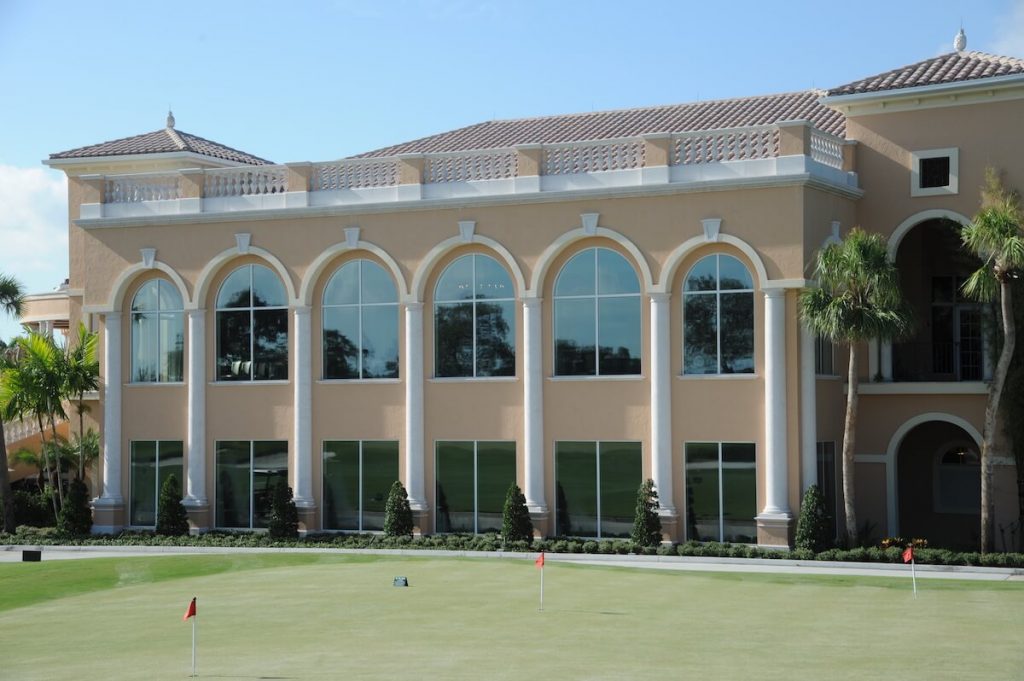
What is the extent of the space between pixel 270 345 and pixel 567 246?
9.05 m

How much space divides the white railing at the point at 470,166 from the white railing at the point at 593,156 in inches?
38.1

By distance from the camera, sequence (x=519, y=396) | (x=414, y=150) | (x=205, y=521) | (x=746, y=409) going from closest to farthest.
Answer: (x=746, y=409) < (x=519, y=396) < (x=205, y=521) < (x=414, y=150)

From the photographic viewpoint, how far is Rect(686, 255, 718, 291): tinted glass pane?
107 feet

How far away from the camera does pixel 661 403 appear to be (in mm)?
32625

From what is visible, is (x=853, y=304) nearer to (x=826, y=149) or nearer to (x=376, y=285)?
(x=826, y=149)

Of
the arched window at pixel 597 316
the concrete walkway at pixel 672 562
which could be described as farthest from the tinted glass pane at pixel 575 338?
the concrete walkway at pixel 672 562

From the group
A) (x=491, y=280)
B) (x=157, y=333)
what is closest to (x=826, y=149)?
(x=491, y=280)

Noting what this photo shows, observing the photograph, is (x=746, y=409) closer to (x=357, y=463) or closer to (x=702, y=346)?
(x=702, y=346)

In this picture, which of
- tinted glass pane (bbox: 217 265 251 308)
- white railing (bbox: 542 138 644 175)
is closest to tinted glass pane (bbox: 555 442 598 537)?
white railing (bbox: 542 138 644 175)

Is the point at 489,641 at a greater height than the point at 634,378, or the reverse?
the point at 634,378

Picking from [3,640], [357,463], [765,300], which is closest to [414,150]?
[357,463]

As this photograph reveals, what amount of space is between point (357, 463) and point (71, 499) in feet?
27.5

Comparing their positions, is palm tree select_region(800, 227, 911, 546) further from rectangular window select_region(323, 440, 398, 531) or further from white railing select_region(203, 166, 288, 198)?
white railing select_region(203, 166, 288, 198)

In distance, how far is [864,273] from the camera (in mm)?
29984
